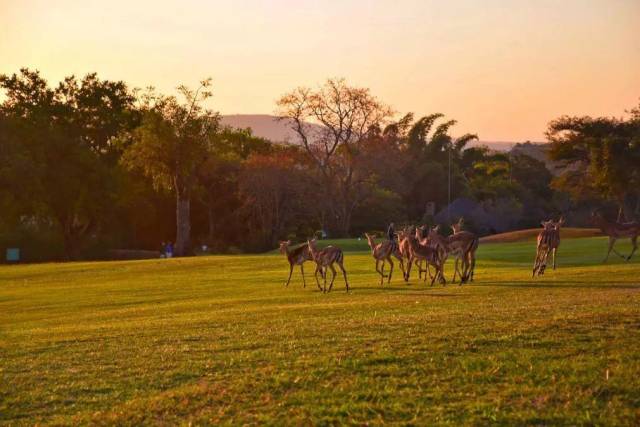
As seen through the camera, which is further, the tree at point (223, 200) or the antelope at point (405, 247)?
the tree at point (223, 200)

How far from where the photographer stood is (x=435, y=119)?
420ft

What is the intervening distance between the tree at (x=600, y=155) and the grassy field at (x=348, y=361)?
5059 centimetres

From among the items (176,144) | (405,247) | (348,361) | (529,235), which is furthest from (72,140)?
(348,361)

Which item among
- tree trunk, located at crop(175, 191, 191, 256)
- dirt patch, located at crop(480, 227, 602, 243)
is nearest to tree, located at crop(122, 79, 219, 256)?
tree trunk, located at crop(175, 191, 191, 256)

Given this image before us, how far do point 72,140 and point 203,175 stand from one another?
45.2ft

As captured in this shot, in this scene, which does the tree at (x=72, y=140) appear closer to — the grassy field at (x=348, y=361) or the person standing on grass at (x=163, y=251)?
the person standing on grass at (x=163, y=251)

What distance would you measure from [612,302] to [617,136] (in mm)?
61912

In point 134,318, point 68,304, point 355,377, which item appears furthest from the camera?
point 68,304

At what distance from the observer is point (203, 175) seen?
8719 centimetres

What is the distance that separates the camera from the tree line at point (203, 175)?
7338cm

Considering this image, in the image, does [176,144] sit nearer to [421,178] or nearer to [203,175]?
[203,175]

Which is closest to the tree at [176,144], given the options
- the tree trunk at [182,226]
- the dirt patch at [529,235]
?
the tree trunk at [182,226]

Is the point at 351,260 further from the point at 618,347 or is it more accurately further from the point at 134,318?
the point at 618,347

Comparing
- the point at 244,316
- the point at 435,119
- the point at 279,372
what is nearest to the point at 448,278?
the point at 244,316
